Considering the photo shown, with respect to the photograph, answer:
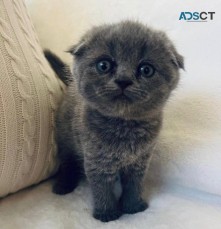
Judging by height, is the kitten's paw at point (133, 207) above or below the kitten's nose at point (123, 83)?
below

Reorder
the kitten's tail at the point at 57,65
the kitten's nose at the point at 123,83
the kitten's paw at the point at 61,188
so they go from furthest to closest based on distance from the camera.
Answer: the kitten's tail at the point at 57,65, the kitten's paw at the point at 61,188, the kitten's nose at the point at 123,83

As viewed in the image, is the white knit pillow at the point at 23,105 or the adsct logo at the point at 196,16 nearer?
the white knit pillow at the point at 23,105

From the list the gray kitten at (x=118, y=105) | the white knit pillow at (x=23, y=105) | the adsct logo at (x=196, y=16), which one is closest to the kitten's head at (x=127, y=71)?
the gray kitten at (x=118, y=105)

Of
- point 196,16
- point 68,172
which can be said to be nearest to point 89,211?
point 68,172

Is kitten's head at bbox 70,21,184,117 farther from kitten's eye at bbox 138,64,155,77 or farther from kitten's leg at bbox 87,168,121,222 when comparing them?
kitten's leg at bbox 87,168,121,222

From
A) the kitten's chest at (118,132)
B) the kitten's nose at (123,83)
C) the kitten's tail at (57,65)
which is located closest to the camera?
the kitten's nose at (123,83)

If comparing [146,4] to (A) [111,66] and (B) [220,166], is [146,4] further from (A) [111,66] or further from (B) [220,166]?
(B) [220,166]

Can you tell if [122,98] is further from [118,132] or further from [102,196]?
[102,196]

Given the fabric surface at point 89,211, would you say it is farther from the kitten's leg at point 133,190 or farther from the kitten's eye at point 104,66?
the kitten's eye at point 104,66

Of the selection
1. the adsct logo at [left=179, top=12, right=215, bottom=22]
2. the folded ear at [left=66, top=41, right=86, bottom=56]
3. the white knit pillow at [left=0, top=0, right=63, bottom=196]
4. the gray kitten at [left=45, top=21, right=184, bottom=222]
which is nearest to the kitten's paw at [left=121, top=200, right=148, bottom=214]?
the gray kitten at [left=45, top=21, right=184, bottom=222]
